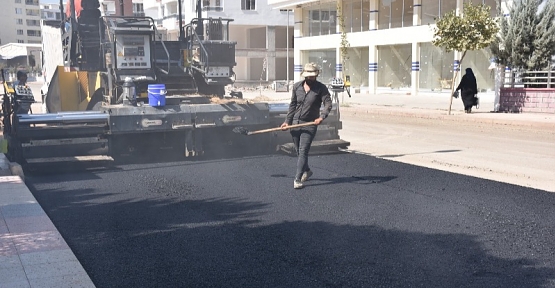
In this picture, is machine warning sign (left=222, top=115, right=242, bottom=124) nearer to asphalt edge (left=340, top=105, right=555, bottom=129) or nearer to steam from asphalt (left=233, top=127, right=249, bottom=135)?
steam from asphalt (left=233, top=127, right=249, bottom=135)

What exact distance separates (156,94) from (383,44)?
27344 millimetres

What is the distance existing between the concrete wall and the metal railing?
272 mm

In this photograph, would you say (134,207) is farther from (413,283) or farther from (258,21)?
(258,21)

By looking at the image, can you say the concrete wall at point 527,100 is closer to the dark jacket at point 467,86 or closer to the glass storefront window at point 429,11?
the dark jacket at point 467,86

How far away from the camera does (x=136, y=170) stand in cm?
913

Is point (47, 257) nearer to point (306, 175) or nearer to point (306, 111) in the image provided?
point (306, 175)

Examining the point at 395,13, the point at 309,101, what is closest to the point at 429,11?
the point at 395,13

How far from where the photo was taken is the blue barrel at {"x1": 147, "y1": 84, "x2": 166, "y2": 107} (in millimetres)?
9258

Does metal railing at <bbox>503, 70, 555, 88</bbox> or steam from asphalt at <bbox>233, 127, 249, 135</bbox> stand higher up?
metal railing at <bbox>503, 70, 555, 88</bbox>

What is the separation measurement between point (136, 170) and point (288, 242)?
13.7ft

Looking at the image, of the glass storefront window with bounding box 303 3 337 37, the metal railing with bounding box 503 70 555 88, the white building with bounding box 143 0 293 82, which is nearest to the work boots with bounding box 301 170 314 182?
the metal railing with bounding box 503 70 555 88

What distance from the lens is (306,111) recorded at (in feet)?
26.3

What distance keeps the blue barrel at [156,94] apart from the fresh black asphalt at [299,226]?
102 cm

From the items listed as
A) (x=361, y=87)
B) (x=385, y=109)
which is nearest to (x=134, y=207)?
(x=385, y=109)
